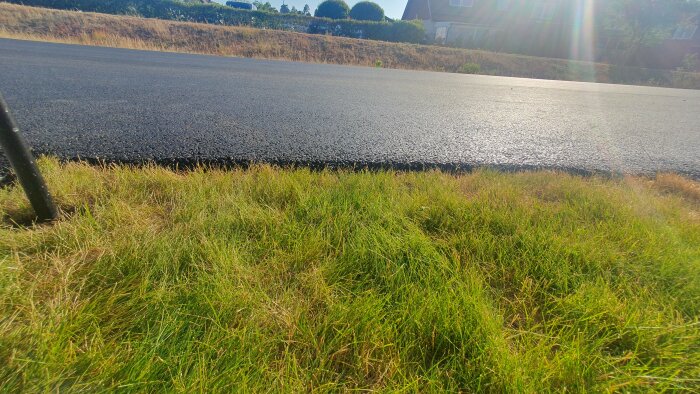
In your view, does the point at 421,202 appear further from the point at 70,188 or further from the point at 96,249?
the point at 70,188

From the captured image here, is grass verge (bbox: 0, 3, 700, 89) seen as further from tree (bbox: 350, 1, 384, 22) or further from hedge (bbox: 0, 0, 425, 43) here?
tree (bbox: 350, 1, 384, 22)

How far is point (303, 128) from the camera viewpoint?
10.2 feet

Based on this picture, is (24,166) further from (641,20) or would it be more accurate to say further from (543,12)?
(543,12)

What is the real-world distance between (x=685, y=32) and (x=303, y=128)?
52.5 meters

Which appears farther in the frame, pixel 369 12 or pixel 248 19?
pixel 369 12

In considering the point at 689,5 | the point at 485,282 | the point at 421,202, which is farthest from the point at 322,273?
the point at 689,5

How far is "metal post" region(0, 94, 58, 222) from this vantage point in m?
1.19

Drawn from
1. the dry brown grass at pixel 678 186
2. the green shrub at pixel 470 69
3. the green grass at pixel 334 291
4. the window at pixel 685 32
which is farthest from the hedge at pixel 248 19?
the window at pixel 685 32

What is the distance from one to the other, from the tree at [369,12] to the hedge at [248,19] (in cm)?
1245

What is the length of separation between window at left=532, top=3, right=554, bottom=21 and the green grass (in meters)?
43.0

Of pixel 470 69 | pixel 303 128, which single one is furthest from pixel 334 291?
pixel 470 69

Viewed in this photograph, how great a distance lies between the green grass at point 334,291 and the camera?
850 mm

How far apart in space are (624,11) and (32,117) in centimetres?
4055

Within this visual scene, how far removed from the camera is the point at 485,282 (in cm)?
124
